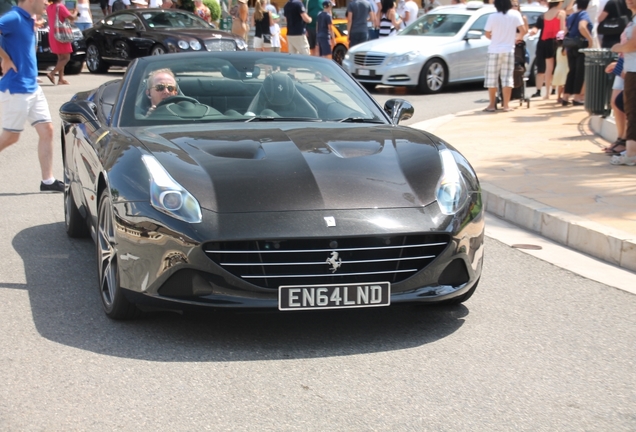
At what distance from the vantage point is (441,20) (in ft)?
65.7

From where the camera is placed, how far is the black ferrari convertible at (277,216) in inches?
182

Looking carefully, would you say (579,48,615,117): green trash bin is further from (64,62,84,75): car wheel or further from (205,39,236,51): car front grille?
(64,62,84,75): car wheel

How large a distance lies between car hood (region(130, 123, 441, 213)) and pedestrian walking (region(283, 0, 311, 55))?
1613cm

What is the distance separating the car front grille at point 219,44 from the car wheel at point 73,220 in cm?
1430

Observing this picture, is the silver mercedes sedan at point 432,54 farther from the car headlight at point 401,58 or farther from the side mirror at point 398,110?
the side mirror at point 398,110

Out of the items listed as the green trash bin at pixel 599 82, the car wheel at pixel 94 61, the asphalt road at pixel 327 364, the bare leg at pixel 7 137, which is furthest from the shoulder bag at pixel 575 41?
the car wheel at pixel 94 61

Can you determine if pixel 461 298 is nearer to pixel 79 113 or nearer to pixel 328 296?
pixel 328 296

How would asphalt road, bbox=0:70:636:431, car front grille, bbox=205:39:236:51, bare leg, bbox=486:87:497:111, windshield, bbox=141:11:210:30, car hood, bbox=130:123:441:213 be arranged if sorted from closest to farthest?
1. asphalt road, bbox=0:70:636:431
2. car hood, bbox=130:123:441:213
3. bare leg, bbox=486:87:497:111
4. car front grille, bbox=205:39:236:51
5. windshield, bbox=141:11:210:30

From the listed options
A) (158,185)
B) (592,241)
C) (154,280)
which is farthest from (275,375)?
(592,241)

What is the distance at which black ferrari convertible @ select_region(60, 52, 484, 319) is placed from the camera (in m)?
4.63

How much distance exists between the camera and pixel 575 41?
15.2m

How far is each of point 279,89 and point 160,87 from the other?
757mm

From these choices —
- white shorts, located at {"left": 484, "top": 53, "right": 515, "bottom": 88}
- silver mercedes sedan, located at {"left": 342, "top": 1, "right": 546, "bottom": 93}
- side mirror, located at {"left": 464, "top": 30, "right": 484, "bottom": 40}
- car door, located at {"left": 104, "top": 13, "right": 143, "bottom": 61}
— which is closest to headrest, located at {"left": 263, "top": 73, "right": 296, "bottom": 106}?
white shorts, located at {"left": 484, "top": 53, "right": 515, "bottom": 88}

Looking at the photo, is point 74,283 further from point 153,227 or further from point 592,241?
point 592,241
